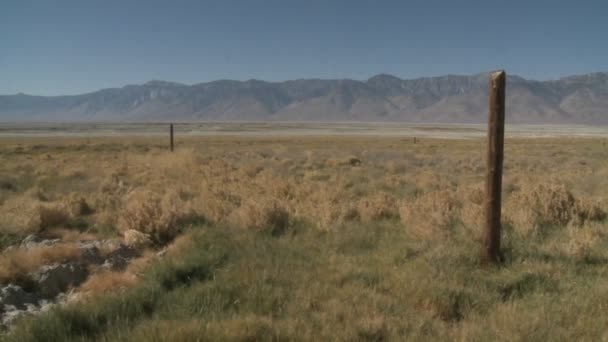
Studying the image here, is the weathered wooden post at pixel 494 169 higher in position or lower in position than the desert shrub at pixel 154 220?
higher

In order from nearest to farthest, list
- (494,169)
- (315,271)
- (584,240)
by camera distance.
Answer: (315,271), (494,169), (584,240)

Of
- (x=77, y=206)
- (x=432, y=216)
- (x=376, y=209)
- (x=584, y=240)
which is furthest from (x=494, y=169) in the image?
(x=77, y=206)

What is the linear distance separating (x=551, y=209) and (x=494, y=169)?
4.22 meters

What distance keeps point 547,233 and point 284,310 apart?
5.96 m

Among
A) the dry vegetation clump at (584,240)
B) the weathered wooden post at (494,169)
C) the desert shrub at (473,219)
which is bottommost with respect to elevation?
the dry vegetation clump at (584,240)

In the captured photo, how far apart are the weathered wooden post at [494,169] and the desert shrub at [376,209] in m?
3.33

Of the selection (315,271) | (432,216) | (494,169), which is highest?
(494,169)

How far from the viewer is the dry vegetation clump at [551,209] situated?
Result: 895 cm

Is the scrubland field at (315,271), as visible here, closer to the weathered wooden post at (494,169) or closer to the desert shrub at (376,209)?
the desert shrub at (376,209)

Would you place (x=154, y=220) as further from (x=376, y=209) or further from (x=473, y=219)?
(x=473, y=219)

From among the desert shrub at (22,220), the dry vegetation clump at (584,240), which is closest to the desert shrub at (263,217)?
the desert shrub at (22,220)

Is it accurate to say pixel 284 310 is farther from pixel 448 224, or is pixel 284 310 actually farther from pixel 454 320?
pixel 448 224

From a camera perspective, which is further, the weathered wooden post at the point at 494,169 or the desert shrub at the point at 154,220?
the desert shrub at the point at 154,220

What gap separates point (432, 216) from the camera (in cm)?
830
